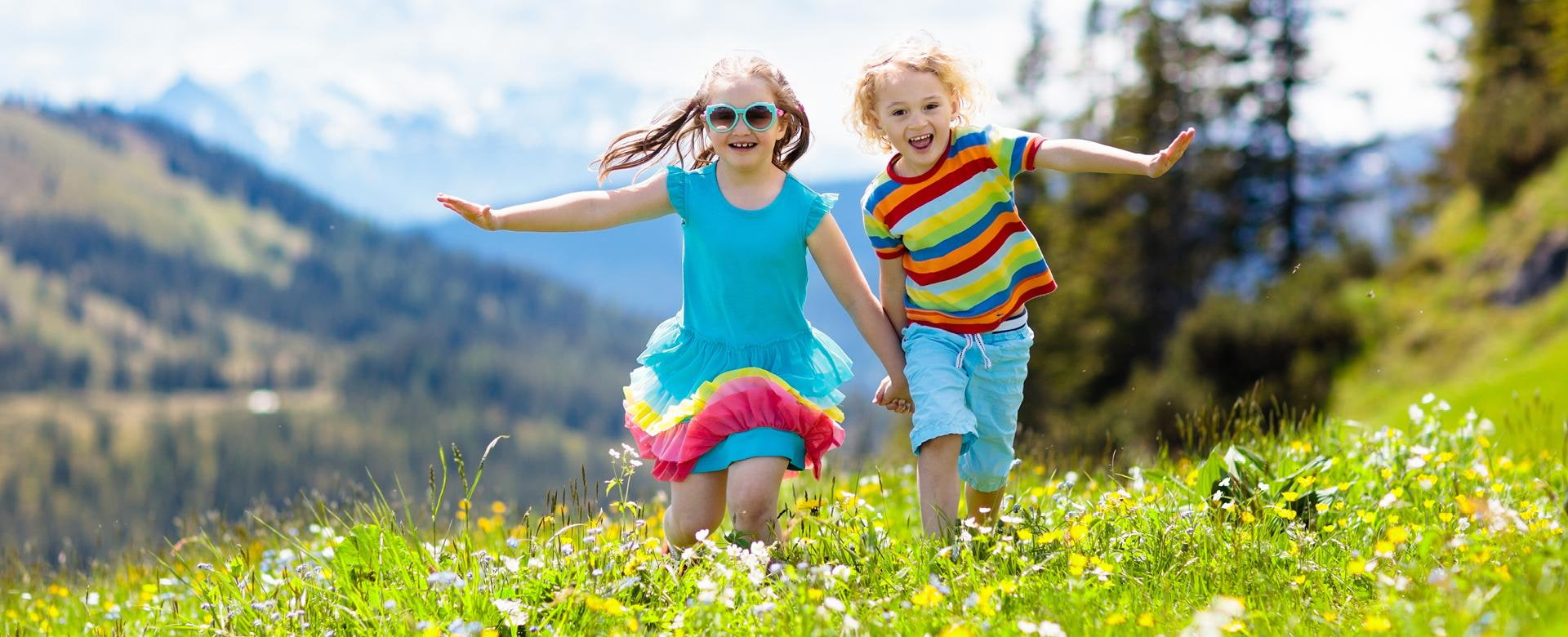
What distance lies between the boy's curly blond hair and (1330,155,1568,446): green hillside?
1228 cm

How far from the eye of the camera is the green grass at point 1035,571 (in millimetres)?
3268

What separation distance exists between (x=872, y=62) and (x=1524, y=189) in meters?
23.1

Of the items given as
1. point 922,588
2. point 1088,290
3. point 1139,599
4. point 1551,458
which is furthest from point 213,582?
point 1088,290

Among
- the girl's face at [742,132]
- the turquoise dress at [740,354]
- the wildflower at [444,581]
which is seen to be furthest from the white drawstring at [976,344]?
the wildflower at [444,581]

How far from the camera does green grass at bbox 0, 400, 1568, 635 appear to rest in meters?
3.27

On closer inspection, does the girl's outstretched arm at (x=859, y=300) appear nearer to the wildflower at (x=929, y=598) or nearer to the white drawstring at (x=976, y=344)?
the white drawstring at (x=976, y=344)

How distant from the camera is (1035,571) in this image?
154 inches

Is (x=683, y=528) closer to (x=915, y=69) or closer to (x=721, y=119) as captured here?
(x=721, y=119)

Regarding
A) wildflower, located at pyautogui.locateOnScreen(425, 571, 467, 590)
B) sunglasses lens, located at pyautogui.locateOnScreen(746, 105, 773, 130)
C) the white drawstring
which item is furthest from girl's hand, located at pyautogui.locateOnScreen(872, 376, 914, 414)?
wildflower, located at pyautogui.locateOnScreen(425, 571, 467, 590)

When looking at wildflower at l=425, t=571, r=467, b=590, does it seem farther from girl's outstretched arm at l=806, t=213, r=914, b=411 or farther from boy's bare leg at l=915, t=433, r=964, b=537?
girl's outstretched arm at l=806, t=213, r=914, b=411

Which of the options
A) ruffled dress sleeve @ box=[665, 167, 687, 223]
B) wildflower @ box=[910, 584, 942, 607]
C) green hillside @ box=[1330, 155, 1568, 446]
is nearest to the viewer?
wildflower @ box=[910, 584, 942, 607]

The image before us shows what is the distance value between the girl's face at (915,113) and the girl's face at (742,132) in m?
0.49

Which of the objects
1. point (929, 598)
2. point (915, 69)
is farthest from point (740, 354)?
point (929, 598)

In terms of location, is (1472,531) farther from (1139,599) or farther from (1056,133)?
(1056,133)
